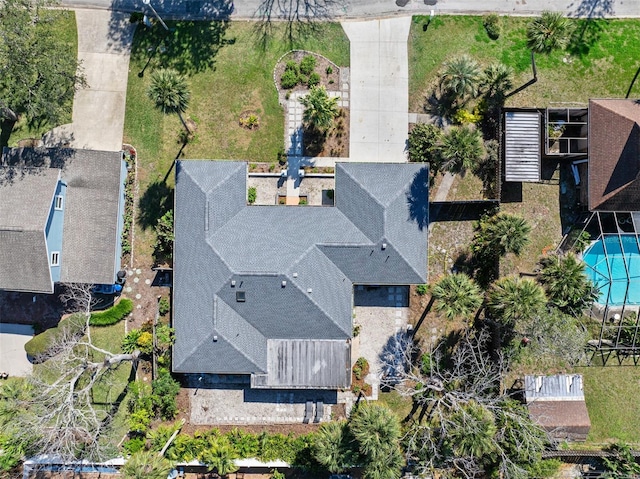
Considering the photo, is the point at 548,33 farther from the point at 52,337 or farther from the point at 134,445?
the point at 134,445

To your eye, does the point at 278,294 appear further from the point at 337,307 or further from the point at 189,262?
the point at 189,262

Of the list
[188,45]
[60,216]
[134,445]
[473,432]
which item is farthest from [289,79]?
[134,445]

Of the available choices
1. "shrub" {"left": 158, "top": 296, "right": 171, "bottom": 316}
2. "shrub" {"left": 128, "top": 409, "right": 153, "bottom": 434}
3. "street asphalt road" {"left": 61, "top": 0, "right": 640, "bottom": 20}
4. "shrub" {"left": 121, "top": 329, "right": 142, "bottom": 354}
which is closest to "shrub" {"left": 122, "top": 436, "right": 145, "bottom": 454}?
"shrub" {"left": 128, "top": 409, "right": 153, "bottom": 434}

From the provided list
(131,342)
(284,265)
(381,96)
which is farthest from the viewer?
(381,96)

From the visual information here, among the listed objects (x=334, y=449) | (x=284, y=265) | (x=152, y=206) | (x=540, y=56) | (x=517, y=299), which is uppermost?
(x=540, y=56)

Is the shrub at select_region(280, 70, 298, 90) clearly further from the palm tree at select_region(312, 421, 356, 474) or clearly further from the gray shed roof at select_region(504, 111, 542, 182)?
the palm tree at select_region(312, 421, 356, 474)

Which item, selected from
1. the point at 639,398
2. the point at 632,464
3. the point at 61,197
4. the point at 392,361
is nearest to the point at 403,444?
the point at 392,361
